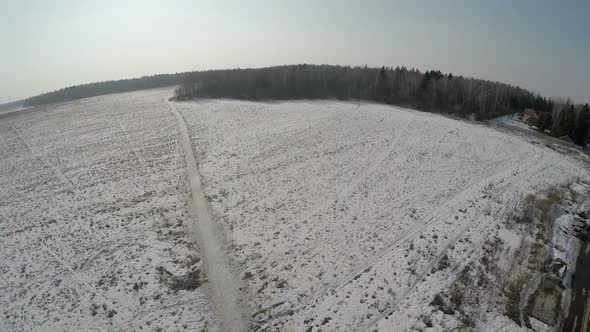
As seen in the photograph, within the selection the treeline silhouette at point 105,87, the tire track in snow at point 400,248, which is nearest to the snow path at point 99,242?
the tire track in snow at point 400,248

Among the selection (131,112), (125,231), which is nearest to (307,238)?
(125,231)

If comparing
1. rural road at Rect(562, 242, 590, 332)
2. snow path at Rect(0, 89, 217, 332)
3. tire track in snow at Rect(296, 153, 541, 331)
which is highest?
snow path at Rect(0, 89, 217, 332)

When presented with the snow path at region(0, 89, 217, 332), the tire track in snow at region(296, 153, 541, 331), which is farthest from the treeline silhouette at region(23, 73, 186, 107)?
the tire track in snow at region(296, 153, 541, 331)

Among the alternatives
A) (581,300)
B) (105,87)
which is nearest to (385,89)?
(581,300)

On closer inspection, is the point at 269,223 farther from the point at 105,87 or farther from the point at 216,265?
the point at 105,87

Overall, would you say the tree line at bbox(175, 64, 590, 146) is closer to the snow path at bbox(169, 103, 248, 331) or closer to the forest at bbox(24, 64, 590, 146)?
the forest at bbox(24, 64, 590, 146)

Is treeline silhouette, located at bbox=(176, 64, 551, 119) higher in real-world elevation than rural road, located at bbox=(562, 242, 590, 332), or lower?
higher
